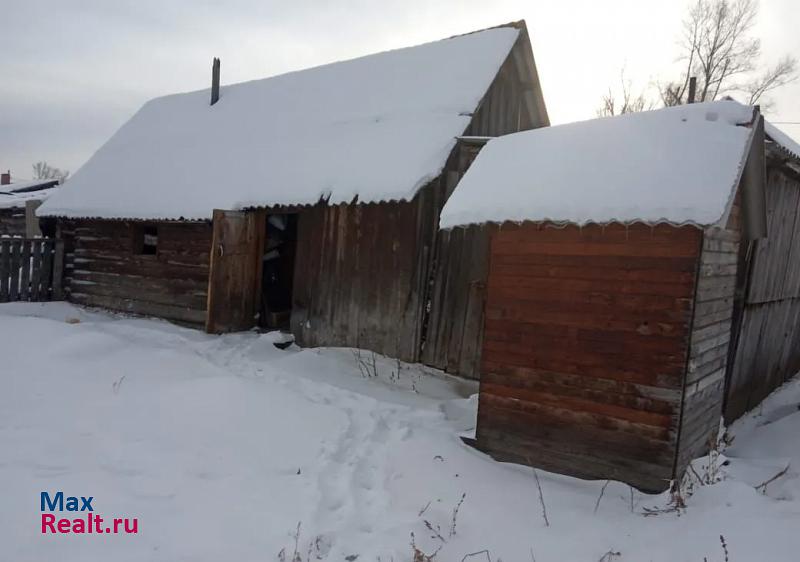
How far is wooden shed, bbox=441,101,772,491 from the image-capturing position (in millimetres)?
4238

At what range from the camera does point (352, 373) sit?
308 inches

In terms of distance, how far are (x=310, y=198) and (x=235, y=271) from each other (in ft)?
6.90

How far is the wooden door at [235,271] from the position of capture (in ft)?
30.3

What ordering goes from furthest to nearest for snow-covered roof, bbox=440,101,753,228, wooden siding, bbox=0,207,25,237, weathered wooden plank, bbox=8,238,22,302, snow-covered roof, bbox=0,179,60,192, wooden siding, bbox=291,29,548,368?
snow-covered roof, bbox=0,179,60,192 → wooden siding, bbox=0,207,25,237 → weathered wooden plank, bbox=8,238,22,302 → wooden siding, bbox=291,29,548,368 → snow-covered roof, bbox=440,101,753,228

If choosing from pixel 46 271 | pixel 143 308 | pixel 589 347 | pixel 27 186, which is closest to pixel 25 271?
pixel 46 271

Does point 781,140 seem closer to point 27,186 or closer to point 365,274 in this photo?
point 365,274

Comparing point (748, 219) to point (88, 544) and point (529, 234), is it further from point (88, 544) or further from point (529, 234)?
point (88, 544)

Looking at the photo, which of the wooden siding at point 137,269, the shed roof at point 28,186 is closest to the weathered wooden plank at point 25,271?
the wooden siding at point 137,269

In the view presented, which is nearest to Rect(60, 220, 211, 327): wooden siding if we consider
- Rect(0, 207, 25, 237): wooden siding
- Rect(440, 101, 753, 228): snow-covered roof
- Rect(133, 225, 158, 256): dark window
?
Rect(133, 225, 158, 256): dark window

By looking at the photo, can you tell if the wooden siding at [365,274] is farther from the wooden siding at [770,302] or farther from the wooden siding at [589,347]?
the wooden siding at [770,302]

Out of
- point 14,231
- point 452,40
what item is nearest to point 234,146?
point 452,40

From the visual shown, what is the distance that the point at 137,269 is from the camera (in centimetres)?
1158

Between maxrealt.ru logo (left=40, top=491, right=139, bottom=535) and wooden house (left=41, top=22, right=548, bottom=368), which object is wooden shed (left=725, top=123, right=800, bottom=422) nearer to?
wooden house (left=41, top=22, right=548, bottom=368)

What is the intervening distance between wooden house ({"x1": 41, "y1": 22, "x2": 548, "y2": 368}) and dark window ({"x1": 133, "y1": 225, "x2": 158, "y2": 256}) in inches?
1.3
